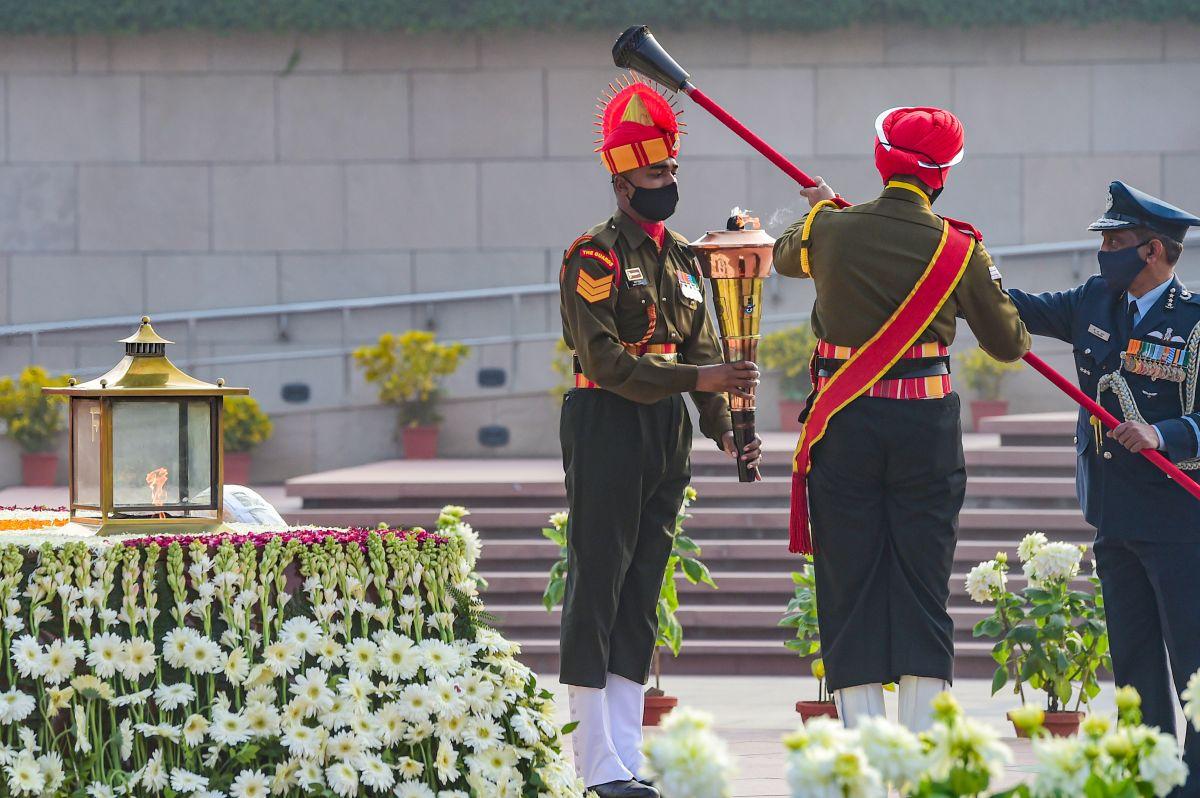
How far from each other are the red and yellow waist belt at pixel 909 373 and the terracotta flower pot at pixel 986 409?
10400mm

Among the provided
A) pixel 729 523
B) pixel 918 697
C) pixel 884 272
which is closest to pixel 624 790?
pixel 918 697

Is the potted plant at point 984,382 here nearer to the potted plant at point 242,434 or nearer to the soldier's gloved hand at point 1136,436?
the potted plant at point 242,434

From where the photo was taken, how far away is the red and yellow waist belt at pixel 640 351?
482 cm

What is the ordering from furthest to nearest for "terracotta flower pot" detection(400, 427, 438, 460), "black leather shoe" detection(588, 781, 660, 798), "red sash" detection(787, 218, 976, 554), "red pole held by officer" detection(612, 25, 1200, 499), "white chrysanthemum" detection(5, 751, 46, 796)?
"terracotta flower pot" detection(400, 427, 438, 460) → "red pole held by officer" detection(612, 25, 1200, 499) → "black leather shoe" detection(588, 781, 660, 798) → "red sash" detection(787, 218, 976, 554) → "white chrysanthemum" detection(5, 751, 46, 796)

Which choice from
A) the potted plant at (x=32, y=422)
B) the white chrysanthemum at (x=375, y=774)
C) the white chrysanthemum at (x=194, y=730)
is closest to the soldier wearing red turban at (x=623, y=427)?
the white chrysanthemum at (x=375, y=774)

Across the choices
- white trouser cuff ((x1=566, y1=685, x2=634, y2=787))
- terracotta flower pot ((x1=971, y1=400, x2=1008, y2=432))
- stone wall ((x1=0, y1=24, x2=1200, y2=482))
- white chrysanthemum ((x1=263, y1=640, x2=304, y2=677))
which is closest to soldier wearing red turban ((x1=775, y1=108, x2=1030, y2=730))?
white trouser cuff ((x1=566, y1=685, x2=634, y2=787))

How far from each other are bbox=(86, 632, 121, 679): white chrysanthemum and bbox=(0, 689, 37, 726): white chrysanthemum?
0.15m

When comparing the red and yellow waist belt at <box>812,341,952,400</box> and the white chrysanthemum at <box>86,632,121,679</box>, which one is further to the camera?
the red and yellow waist belt at <box>812,341,952,400</box>

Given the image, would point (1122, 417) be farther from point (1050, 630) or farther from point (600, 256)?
point (1050, 630)

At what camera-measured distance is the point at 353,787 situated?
12.7 ft

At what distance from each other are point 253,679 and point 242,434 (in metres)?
11.4

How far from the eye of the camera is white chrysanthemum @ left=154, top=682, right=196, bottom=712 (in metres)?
3.89

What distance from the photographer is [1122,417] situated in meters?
4.96

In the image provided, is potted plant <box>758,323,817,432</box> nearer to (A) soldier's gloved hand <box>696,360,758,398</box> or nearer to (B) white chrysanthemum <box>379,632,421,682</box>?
(A) soldier's gloved hand <box>696,360,758,398</box>
